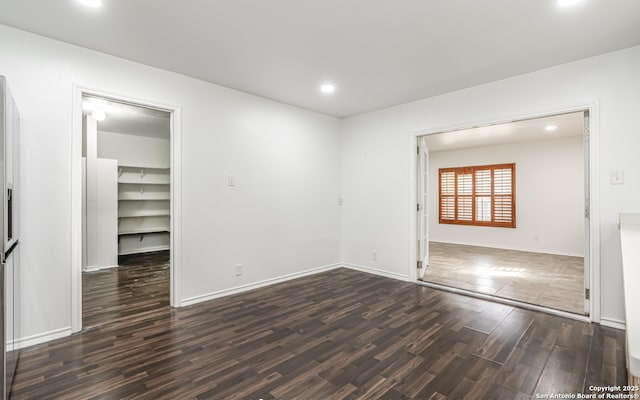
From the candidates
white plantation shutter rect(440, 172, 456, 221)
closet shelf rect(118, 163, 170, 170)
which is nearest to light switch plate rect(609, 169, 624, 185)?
white plantation shutter rect(440, 172, 456, 221)

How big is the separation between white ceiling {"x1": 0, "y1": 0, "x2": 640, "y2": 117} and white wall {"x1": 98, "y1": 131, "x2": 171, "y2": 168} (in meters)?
3.82

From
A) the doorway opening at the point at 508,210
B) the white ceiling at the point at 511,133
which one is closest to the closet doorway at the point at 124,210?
the doorway opening at the point at 508,210

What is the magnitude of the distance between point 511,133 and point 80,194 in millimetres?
6978

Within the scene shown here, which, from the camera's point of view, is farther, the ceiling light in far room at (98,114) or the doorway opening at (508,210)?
the ceiling light in far room at (98,114)

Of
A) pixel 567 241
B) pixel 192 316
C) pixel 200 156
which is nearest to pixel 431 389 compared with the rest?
pixel 192 316

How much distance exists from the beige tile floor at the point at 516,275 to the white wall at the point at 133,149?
19.1 ft

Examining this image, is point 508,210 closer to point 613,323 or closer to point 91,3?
point 613,323

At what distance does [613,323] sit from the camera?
2881mm

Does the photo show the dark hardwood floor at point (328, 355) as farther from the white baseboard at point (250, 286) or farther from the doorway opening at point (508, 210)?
the doorway opening at point (508, 210)

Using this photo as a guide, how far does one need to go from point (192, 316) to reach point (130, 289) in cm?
160

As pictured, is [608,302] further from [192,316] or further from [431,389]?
[192,316]

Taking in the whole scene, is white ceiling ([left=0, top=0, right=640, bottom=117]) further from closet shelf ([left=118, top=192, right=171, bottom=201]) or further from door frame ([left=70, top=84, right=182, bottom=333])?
closet shelf ([left=118, top=192, right=171, bottom=201])

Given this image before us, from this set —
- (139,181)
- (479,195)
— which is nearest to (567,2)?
(479,195)

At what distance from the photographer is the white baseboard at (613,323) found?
2.84 meters
